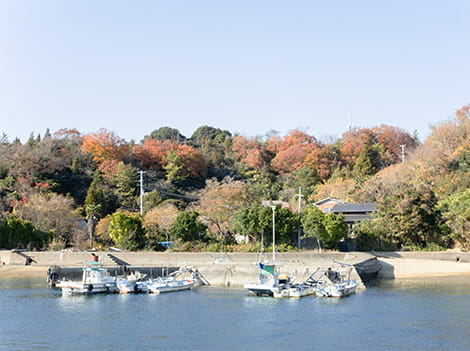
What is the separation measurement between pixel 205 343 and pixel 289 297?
13.8m

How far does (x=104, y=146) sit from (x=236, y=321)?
5376 cm

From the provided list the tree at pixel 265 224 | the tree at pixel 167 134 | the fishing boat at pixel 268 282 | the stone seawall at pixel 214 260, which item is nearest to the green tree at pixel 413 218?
the stone seawall at pixel 214 260

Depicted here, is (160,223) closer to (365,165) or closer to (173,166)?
(173,166)

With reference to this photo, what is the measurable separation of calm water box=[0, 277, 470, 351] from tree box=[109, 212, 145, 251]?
13443 millimetres

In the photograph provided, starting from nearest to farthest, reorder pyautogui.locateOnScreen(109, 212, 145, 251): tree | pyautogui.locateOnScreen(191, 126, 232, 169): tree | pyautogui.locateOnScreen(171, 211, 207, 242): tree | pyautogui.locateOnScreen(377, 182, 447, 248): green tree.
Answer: pyautogui.locateOnScreen(377, 182, 447, 248): green tree < pyautogui.locateOnScreen(171, 211, 207, 242): tree < pyautogui.locateOnScreen(109, 212, 145, 251): tree < pyautogui.locateOnScreen(191, 126, 232, 169): tree

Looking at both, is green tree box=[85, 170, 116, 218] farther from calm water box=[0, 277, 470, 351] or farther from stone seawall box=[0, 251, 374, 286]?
calm water box=[0, 277, 470, 351]

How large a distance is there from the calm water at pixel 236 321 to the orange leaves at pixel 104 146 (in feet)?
128

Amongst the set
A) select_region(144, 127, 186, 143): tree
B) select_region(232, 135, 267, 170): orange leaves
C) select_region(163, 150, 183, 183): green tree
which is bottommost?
select_region(163, 150, 183, 183): green tree

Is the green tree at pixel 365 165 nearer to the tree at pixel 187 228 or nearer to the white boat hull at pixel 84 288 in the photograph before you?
A: the tree at pixel 187 228

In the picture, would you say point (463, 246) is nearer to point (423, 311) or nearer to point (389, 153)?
point (423, 311)

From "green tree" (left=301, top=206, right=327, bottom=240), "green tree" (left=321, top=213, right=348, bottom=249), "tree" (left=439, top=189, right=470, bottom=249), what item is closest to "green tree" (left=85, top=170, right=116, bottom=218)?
"green tree" (left=301, top=206, right=327, bottom=240)

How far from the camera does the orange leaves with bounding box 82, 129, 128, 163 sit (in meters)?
83.2

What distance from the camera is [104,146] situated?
83.8m

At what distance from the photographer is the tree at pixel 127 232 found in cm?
5862
